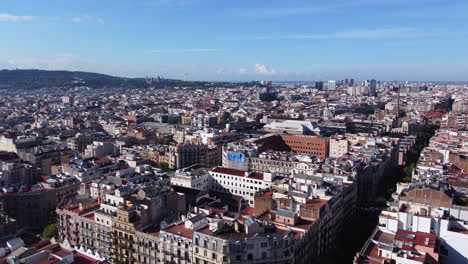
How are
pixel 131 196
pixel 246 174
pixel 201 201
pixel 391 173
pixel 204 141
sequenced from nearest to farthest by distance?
pixel 131 196 → pixel 201 201 → pixel 246 174 → pixel 391 173 → pixel 204 141

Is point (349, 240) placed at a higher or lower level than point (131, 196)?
lower

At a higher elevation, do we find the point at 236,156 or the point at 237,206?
the point at 236,156

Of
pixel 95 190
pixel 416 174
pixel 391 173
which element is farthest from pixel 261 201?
pixel 391 173

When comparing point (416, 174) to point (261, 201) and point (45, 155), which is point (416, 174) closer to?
point (261, 201)

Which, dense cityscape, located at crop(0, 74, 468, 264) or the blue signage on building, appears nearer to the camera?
dense cityscape, located at crop(0, 74, 468, 264)

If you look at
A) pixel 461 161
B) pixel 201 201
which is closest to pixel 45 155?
pixel 201 201

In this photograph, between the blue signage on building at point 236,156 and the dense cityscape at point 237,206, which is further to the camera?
the blue signage on building at point 236,156

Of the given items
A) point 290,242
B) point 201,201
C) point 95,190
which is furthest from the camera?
point 201,201

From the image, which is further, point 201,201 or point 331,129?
point 331,129

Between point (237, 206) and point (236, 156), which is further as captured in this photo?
point (236, 156)

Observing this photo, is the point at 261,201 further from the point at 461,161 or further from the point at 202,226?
the point at 461,161
